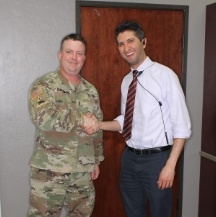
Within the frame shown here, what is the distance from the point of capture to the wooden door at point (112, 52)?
2531 millimetres

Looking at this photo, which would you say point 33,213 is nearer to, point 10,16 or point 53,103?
point 53,103

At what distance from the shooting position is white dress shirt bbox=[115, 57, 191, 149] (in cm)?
185

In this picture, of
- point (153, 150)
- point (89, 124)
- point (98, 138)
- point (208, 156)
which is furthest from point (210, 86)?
point (89, 124)

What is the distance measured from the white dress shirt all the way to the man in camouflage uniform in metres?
0.36

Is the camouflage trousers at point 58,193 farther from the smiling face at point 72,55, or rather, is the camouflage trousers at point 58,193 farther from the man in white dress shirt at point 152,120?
the smiling face at point 72,55

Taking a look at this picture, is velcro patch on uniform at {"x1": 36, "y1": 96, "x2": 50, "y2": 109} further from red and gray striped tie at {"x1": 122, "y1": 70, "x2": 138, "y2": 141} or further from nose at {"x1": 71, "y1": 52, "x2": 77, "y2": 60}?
red and gray striped tie at {"x1": 122, "y1": 70, "x2": 138, "y2": 141}

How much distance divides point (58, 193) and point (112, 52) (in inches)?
49.5

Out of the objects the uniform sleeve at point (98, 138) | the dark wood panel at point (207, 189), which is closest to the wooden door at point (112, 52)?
the dark wood panel at point (207, 189)

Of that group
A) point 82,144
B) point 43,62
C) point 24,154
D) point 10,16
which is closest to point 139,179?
point 82,144

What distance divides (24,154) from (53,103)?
2.64 ft

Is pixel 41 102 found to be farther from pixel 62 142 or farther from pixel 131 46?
pixel 131 46

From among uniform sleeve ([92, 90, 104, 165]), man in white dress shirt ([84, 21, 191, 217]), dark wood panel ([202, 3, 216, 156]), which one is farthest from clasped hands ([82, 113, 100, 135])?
dark wood panel ([202, 3, 216, 156])

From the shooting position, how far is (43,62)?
8.09 ft

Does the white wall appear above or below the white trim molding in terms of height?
above
